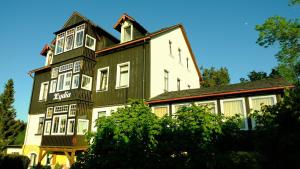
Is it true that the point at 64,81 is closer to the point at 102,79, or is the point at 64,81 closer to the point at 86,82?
the point at 86,82

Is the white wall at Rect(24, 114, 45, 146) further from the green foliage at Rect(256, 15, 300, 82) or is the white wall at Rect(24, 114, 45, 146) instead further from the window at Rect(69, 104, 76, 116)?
the green foliage at Rect(256, 15, 300, 82)

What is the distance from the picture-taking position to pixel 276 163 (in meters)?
7.93

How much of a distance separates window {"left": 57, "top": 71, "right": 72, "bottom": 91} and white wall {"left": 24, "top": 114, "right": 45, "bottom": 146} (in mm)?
5173

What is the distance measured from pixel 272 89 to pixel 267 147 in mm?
5565

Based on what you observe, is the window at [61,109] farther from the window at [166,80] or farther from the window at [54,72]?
the window at [166,80]

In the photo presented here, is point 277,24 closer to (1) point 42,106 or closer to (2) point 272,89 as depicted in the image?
(2) point 272,89

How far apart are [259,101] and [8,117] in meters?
28.7

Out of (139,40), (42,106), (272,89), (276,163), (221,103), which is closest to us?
(276,163)

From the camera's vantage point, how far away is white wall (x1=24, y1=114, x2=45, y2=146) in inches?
894

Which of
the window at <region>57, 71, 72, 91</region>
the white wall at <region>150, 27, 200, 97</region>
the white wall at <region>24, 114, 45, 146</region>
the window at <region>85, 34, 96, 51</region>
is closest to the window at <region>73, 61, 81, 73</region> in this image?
the window at <region>57, 71, 72, 91</region>

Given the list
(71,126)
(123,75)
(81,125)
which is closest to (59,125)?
(71,126)

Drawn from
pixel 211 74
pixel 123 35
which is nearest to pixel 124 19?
pixel 123 35

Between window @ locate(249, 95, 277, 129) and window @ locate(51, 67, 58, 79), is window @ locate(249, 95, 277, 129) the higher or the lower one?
the lower one

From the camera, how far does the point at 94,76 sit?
67.1 ft
